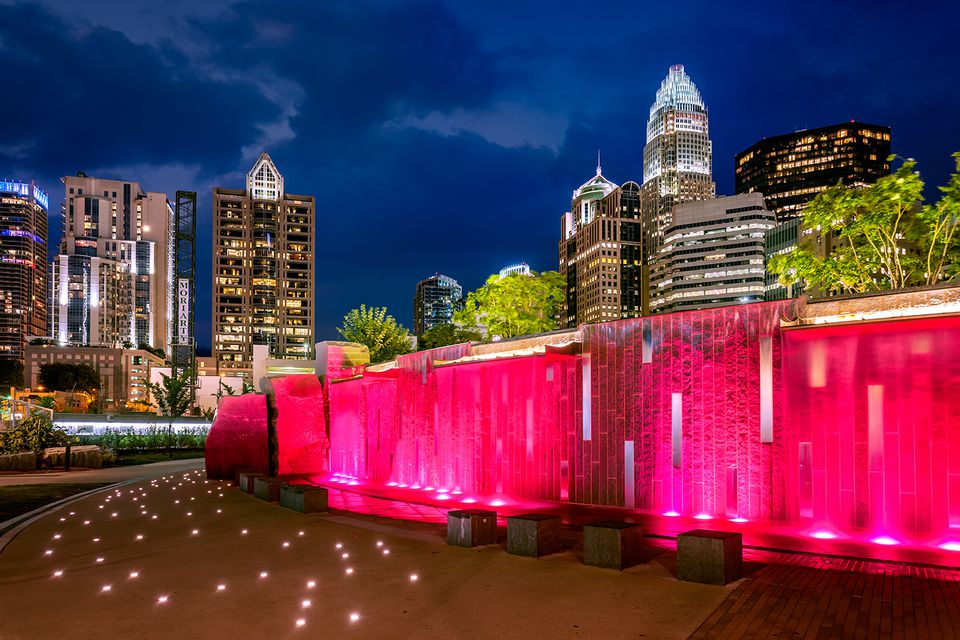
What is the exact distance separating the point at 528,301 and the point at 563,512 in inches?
1008

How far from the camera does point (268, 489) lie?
1275 cm

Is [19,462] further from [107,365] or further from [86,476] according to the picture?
[107,365]

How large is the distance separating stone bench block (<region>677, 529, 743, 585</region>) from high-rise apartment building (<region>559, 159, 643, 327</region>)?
143 metres

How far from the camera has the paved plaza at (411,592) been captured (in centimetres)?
525

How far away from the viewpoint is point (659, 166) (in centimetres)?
19462

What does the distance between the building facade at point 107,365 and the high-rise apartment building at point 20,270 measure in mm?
59817

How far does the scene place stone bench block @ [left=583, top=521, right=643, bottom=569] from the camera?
22.6 feet

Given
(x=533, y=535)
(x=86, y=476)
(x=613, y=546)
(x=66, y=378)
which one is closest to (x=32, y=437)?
(x=86, y=476)

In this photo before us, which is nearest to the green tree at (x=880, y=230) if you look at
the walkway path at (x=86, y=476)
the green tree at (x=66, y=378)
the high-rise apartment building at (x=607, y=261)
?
the walkway path at (x=86, y=476)

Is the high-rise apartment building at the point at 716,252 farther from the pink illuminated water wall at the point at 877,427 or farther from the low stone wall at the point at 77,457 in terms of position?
the pink illuminated water wall at the point at 877,427

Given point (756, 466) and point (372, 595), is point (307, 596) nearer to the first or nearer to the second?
point (372, 595)

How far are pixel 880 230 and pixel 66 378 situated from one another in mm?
107654

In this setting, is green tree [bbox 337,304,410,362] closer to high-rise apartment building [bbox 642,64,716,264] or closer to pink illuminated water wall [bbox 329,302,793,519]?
pink illuminated water wall [bbox 329,302,793,519]

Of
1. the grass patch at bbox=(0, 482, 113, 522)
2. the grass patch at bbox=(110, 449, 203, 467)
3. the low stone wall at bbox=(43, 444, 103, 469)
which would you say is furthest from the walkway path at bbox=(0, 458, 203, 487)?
the grass patch at bbox=(110, 449, 203, 467)
